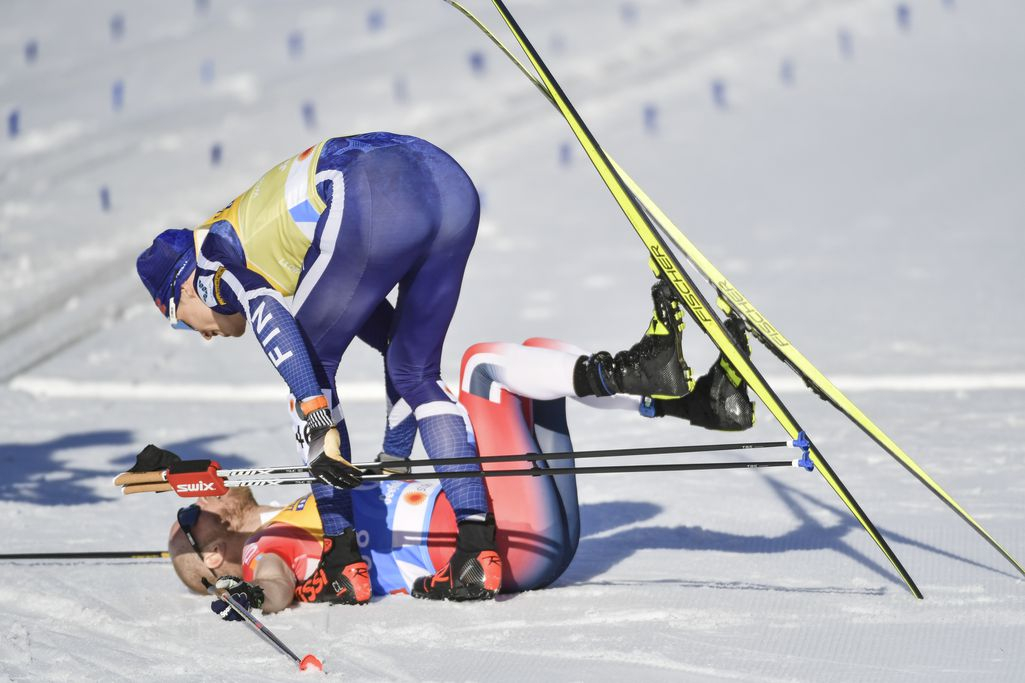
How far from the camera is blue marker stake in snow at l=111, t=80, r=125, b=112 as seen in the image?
10984mm

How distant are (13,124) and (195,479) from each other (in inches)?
332

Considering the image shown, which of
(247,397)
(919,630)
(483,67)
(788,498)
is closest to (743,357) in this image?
(919,630)

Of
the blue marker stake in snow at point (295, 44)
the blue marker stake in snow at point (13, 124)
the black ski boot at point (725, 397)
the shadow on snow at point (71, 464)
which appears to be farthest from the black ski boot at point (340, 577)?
the blue marker stake in snow at point (295, 44)

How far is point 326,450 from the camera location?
2.99 metres

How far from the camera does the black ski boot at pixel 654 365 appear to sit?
3.01m

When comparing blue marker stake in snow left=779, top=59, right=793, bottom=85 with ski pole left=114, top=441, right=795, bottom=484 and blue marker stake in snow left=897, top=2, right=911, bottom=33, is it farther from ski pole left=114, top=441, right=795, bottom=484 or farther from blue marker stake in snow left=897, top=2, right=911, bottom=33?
ski pole left=114, top=441, right=795, bottom=484

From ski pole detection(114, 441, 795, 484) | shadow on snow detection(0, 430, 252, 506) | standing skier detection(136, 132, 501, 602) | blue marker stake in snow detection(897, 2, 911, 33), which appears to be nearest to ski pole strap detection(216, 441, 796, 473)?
ski pole detection(114, 441, 795, 484)

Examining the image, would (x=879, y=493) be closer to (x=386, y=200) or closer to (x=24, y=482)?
(x=386, y=200)

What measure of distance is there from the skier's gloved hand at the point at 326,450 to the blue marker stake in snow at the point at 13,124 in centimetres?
841

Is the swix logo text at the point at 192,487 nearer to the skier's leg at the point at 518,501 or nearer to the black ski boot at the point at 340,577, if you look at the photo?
the black ski boot at the point at 340,577

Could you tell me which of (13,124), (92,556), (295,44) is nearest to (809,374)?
(92,556)

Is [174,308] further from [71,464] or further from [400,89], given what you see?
[400,89]

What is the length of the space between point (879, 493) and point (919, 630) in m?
1.42

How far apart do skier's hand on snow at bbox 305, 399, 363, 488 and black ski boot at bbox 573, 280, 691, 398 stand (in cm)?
60
